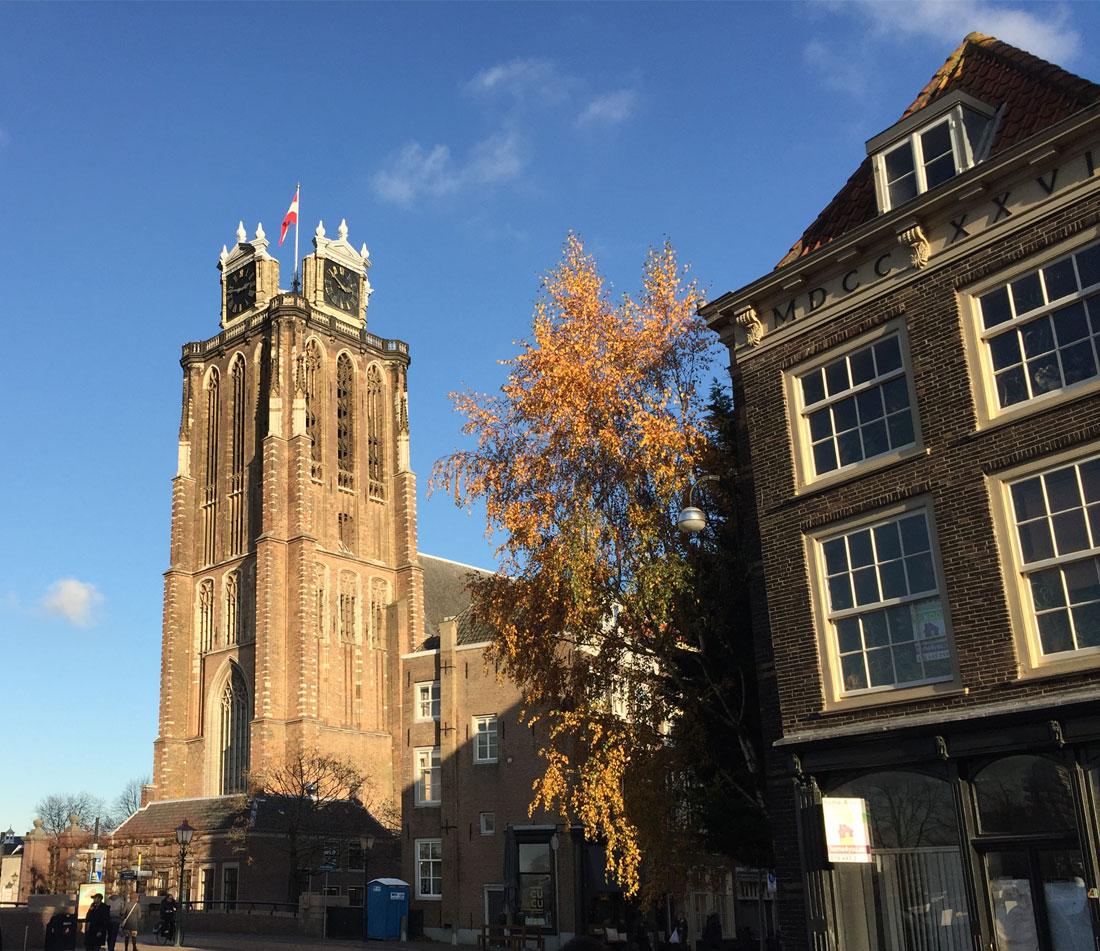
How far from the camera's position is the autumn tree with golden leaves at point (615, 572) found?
19453 millimetres

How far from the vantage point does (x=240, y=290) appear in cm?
8250

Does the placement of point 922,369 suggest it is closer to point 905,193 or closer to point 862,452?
point 862,452

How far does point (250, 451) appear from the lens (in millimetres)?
75125

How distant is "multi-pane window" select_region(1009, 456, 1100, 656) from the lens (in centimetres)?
1351

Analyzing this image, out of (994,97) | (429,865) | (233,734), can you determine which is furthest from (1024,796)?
(233,734)

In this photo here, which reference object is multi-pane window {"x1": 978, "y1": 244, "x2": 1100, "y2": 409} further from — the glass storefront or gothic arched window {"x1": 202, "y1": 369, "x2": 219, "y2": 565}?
gothic arched window {"x1": 202, "y1": 369, "x2": 219, "y2": 565}

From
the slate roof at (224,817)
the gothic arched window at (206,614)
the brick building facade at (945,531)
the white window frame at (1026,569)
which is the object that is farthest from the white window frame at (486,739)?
the gothic arched window at (206,614)

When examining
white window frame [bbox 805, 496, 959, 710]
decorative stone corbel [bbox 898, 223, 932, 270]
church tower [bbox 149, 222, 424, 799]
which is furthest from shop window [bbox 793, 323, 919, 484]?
church tower [bbox 149, 222, 424, 799]

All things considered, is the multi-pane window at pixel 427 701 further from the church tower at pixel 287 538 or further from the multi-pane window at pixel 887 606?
the multi-pane window at pixel 887 606

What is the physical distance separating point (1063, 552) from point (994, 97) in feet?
22.7

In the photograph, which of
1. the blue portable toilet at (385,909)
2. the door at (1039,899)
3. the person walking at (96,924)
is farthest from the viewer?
the blue portable toilet at (385,909)

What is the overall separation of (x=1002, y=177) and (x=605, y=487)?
860 centimetres

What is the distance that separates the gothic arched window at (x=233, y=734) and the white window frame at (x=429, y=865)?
25121 millimetres

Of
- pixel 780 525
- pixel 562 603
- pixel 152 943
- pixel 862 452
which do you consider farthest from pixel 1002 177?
pixel 152 943
